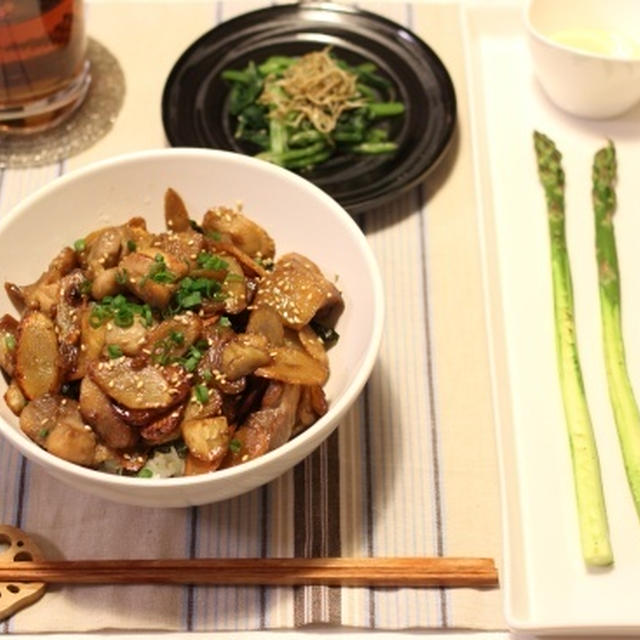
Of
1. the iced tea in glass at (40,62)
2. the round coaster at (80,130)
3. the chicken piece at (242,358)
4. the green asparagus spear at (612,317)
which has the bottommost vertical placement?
the green asparagus spear at (612,317)

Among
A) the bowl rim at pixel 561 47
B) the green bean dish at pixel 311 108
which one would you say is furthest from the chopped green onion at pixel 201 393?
the bowl rim at pixel 561 47

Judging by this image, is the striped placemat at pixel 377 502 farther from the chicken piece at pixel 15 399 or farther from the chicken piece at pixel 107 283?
the chicken piece at pixel 107 283

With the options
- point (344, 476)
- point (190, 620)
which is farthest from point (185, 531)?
point (344, 476)

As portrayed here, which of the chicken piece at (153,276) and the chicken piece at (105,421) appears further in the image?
the chicken piece at (153,276)

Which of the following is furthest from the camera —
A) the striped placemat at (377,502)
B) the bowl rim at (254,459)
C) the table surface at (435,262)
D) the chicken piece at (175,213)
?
the chicken piece at (175,213)

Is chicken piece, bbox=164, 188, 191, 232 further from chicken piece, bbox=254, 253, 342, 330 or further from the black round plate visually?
the black round plate

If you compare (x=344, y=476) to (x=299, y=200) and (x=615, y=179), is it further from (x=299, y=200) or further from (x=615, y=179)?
(x=615, y=179)
